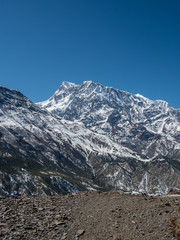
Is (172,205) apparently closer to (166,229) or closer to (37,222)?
(166,229)

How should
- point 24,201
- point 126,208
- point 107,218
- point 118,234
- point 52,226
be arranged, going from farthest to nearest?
1. point 24,201
2. point 126,208
3. point 107,218
4. point 52,226
5. point 118,234

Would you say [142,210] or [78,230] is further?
[142,210]

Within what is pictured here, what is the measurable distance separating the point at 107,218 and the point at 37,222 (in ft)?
23.0

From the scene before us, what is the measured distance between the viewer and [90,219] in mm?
24422

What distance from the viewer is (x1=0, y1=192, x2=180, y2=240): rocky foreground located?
69.2 ft

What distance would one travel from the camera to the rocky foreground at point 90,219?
2108 cm

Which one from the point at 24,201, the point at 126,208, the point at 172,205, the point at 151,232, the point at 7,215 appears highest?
the point at 172,205

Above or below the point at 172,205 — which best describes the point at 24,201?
below

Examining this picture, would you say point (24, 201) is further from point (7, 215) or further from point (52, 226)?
point (52, 226)

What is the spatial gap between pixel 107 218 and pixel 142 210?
4122 millimetres

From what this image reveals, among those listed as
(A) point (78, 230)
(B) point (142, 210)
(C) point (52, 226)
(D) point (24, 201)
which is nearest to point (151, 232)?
(B) point (142, 210)

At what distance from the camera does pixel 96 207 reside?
2797 cm

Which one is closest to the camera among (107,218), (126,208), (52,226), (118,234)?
(118,234)

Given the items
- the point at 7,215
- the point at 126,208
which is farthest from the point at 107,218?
the point at 7,215
